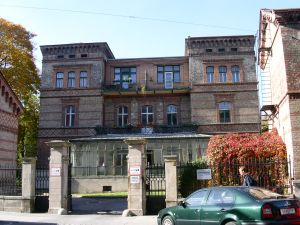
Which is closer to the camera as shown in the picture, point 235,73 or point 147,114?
point 235,73

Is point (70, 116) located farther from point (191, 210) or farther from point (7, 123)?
point (191, 210)

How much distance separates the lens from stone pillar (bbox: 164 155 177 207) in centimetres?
1524

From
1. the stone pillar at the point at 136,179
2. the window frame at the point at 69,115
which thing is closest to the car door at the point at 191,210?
the stone pillar at the point at 136,179

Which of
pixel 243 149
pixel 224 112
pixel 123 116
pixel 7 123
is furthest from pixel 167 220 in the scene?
pixel 123 116

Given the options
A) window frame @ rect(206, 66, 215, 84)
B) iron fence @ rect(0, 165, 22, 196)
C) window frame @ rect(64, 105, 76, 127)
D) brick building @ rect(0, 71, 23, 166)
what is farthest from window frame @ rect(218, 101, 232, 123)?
iron fence @ rect(0, 165, 22, 196)

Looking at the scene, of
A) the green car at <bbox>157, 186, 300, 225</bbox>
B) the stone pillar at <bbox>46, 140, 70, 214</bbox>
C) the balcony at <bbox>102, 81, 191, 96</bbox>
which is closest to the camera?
the green car at <bbox>157, 186, 300, 225</bbox>

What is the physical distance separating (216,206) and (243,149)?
9.04 m

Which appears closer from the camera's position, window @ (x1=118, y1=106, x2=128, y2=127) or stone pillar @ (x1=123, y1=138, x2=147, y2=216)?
stone pillar @ (x1=123, y1=138, x2=147, y2=216)

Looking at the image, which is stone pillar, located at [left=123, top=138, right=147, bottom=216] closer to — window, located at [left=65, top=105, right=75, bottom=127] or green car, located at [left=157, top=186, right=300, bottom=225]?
green car, located at [left=157, top=186, right=300, bottom=225]

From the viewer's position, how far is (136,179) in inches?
612

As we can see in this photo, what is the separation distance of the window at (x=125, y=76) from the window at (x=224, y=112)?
29.4 ft

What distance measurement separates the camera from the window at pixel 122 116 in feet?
122

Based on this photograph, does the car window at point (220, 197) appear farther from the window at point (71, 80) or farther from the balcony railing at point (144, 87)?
the window at point (71, 80)

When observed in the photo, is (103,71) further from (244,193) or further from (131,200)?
(244,193)
